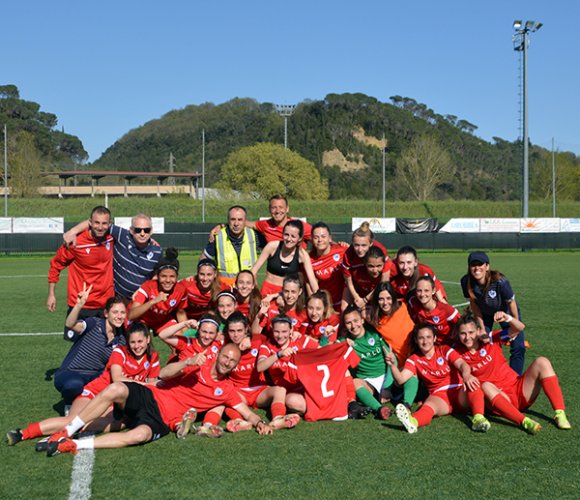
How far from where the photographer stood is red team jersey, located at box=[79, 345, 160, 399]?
5.31 meters

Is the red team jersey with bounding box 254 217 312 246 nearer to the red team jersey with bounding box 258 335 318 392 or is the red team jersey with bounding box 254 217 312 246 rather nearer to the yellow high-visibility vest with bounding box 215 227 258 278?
the yellow high-visibility vest with bounding box 215 227 258 278

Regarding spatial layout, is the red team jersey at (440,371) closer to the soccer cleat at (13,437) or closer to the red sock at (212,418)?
the red sock at (212,418)

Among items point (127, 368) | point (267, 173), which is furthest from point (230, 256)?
point (267, 173)

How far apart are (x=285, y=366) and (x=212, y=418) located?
0.80 meters

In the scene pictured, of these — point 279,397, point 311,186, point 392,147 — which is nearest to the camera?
point 279,397

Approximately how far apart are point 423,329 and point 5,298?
34.4 ft

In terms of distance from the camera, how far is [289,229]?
6359 mm

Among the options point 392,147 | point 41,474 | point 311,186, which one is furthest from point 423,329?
point 392,147

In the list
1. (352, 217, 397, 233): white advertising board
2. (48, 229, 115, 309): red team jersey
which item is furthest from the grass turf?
(352, 217, 397, 233): white advertising board

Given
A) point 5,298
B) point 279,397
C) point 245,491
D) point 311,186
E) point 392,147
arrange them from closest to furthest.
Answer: point 245,491 → point 279,397 → point 5,298 → point 311,186 → point 392,147

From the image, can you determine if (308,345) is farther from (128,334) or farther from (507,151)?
(507,151)

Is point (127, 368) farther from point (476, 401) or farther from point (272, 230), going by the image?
point (476, 401)

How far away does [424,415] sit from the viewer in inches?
204

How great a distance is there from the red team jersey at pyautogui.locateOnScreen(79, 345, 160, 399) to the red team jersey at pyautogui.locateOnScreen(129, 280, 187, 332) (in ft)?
3.10
